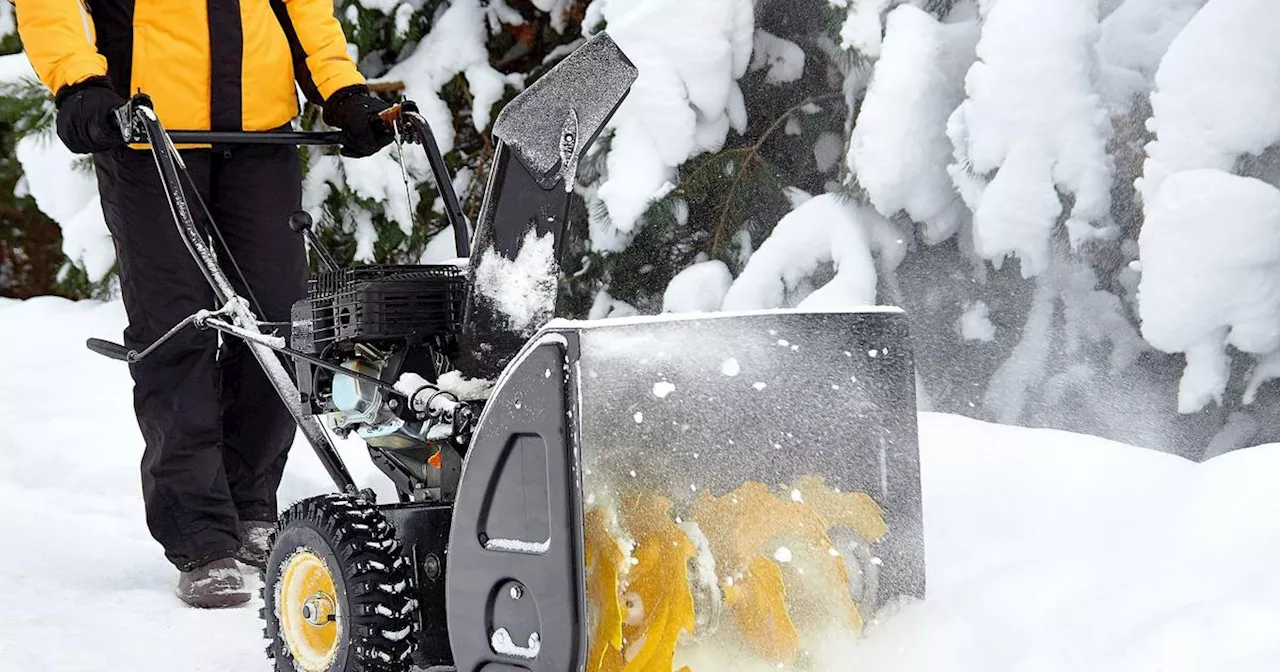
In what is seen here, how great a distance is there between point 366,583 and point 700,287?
8.67 ft

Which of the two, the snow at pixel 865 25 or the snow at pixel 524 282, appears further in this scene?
the snow at pixel 865 25

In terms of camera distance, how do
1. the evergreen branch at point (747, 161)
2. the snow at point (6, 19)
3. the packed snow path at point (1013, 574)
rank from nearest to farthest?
the packed snow path at point (1013, 574), the evergreen branch at point (747, 161), the snow at point (6, 19)

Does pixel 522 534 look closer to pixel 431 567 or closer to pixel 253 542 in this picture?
pixel 431 567

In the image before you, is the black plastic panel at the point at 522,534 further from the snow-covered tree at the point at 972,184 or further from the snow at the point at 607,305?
the snow at the point at 607,305

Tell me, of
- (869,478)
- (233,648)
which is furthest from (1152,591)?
(233,648)

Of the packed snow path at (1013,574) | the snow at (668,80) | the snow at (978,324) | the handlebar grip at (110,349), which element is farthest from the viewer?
the snow at (668,80)

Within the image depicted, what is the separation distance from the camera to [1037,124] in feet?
11.5

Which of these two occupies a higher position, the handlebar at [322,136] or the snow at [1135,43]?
the snow at [1135,43]

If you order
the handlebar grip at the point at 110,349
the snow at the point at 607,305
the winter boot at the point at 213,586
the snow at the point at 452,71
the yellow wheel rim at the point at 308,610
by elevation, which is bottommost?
the winter boot at the point at 213,586

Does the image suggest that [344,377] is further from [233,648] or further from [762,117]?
[762,117]

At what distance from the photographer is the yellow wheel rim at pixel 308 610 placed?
2.00m

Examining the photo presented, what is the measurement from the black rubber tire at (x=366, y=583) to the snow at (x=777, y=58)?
118 inches

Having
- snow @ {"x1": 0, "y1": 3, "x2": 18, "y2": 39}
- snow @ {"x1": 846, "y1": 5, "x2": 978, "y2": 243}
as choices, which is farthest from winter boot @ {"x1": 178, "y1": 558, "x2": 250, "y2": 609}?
snow @ {"x1": 0, "y1": 3, "x2": 18, "y2": 39}

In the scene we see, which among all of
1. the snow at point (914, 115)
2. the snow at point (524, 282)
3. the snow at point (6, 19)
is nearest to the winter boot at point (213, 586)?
the snow at point (524, 282)
